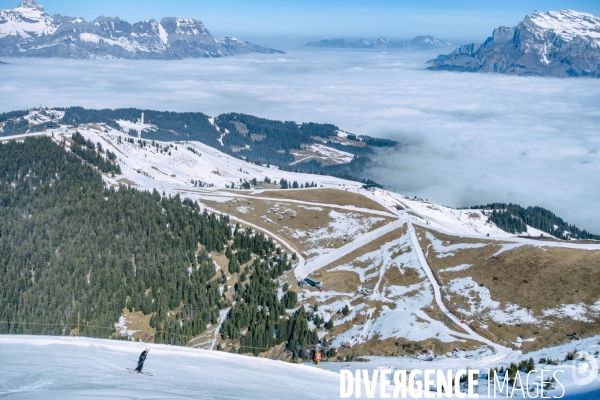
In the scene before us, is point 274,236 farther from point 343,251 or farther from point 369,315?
point 369,315

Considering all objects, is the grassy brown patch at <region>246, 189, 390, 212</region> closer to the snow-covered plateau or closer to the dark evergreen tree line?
the snow-covered plateau

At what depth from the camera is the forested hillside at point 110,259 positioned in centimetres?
10369

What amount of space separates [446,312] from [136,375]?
6163 cm

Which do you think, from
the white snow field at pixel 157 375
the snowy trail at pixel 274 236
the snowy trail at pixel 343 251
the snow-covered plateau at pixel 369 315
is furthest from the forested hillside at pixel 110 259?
the white snow field at pixel 157 375

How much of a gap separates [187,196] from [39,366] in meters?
136

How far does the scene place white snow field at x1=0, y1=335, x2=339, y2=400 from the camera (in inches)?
1217

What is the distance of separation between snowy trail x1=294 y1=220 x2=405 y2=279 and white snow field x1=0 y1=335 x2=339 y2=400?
6965 cm

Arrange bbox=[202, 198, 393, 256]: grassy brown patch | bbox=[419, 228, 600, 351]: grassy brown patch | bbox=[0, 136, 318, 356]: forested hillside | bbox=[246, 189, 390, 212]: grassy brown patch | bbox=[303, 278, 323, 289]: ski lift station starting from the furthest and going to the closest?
bbox=[246, 189, 390, 212]: grassy brown patch < bbox=[202, 198, 393, 256]: grassy brown patch < bbox=[303, 278, 323, 289]: ski lift station < bbox=[0, 136, 318, 356]: forested hillside < bbox=[419, 228, 600, 351]: grassy brown patch

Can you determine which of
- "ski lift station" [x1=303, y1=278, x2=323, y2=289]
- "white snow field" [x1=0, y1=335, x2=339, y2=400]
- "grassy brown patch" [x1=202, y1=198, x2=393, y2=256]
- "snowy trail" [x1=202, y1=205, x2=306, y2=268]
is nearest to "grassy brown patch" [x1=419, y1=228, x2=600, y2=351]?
"ski lift station" [x1=303, y1=278, x2=323, y2=289]

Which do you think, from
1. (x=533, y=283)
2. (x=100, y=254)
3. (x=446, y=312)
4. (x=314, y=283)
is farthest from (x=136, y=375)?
(x=100, y=254)

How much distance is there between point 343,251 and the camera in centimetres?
12475

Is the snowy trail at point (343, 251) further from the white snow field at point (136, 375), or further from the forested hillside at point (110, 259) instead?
the white snow field at point (136, 375)

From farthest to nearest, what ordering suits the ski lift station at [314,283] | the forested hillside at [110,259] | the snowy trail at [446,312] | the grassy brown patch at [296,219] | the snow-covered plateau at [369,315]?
1. the grassy brown patch at [296,219]
2. the ski lift station at [314,283]
3. the forested hillside at [110,259]
4. the snowy trail at [446,312]
5. the snow-covered plateau at [369,315]

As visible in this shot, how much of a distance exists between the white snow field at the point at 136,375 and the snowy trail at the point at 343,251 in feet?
229
